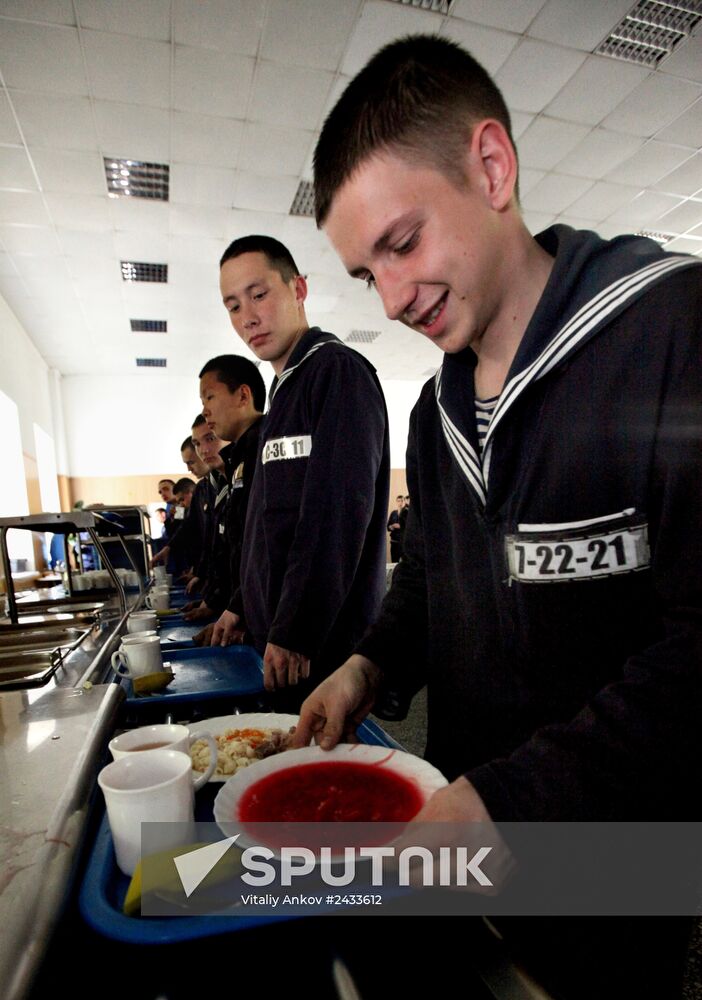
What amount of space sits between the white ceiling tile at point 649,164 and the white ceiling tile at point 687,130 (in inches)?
3.3

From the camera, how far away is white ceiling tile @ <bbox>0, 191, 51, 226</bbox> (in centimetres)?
496

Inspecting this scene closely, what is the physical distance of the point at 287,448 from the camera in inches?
66.4

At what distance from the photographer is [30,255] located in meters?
6.04

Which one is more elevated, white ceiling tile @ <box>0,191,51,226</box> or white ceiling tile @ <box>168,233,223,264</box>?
white ceiling tile @ <box>0,191,51,226</box>

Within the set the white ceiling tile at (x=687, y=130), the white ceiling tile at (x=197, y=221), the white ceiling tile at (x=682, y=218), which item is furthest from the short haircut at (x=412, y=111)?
the white ceiling tile at (x=682, y=218)

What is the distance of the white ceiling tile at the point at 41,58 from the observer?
330 cm

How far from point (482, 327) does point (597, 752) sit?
583 mm

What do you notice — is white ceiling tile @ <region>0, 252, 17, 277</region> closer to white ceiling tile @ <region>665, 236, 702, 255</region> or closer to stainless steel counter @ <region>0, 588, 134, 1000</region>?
stainless steel counter @ <region>0, 588, 134, 1000</region>

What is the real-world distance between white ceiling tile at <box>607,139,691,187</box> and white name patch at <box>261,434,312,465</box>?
490 cm

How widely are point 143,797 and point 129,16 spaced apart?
13.5 feet

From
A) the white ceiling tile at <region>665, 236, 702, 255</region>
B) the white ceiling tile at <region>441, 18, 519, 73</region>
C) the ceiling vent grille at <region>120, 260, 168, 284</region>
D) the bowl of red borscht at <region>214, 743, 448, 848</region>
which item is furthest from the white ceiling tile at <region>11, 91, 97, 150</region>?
the white ceiling tile at <region>665, 236, 702, 255</region>

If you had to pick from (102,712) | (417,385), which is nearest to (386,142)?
(102,712)

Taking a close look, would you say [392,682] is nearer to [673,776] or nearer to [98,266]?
[673,776]

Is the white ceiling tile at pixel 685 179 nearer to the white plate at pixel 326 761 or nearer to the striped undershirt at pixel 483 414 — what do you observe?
the striped undershirt at pixel 483 414
